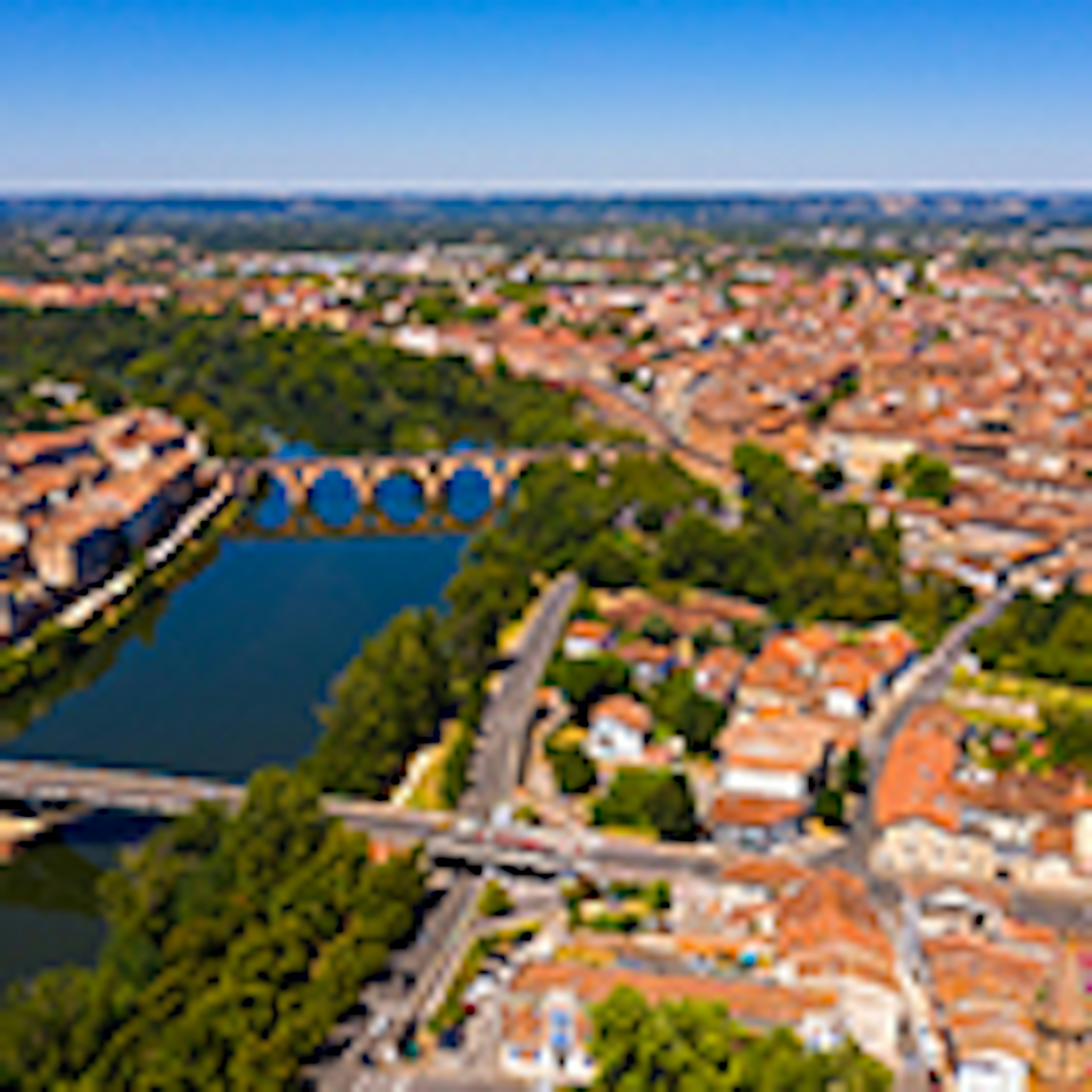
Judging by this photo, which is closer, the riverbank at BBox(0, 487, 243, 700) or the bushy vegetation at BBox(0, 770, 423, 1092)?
the bushy vegetation at BBox(0, 770, 423, 1092)

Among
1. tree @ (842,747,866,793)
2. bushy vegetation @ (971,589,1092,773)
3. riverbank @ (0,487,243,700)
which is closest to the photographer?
tree @ (842,747,866,793)

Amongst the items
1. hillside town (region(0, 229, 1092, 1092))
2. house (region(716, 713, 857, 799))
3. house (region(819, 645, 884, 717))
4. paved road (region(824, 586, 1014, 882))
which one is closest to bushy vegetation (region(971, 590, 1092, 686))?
hillside town (region(0, 229, 1092, 1092))

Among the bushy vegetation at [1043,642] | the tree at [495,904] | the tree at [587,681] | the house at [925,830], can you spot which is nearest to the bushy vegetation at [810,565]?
the bushy vegetation at [1043,642]

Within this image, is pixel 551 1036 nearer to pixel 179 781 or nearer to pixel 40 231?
pixel 179 781

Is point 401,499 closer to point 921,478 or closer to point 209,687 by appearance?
point 209,687

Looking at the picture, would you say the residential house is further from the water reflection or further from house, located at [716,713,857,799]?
the water reflection

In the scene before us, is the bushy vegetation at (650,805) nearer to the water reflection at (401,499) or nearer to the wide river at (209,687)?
the wide river at (209,687)
